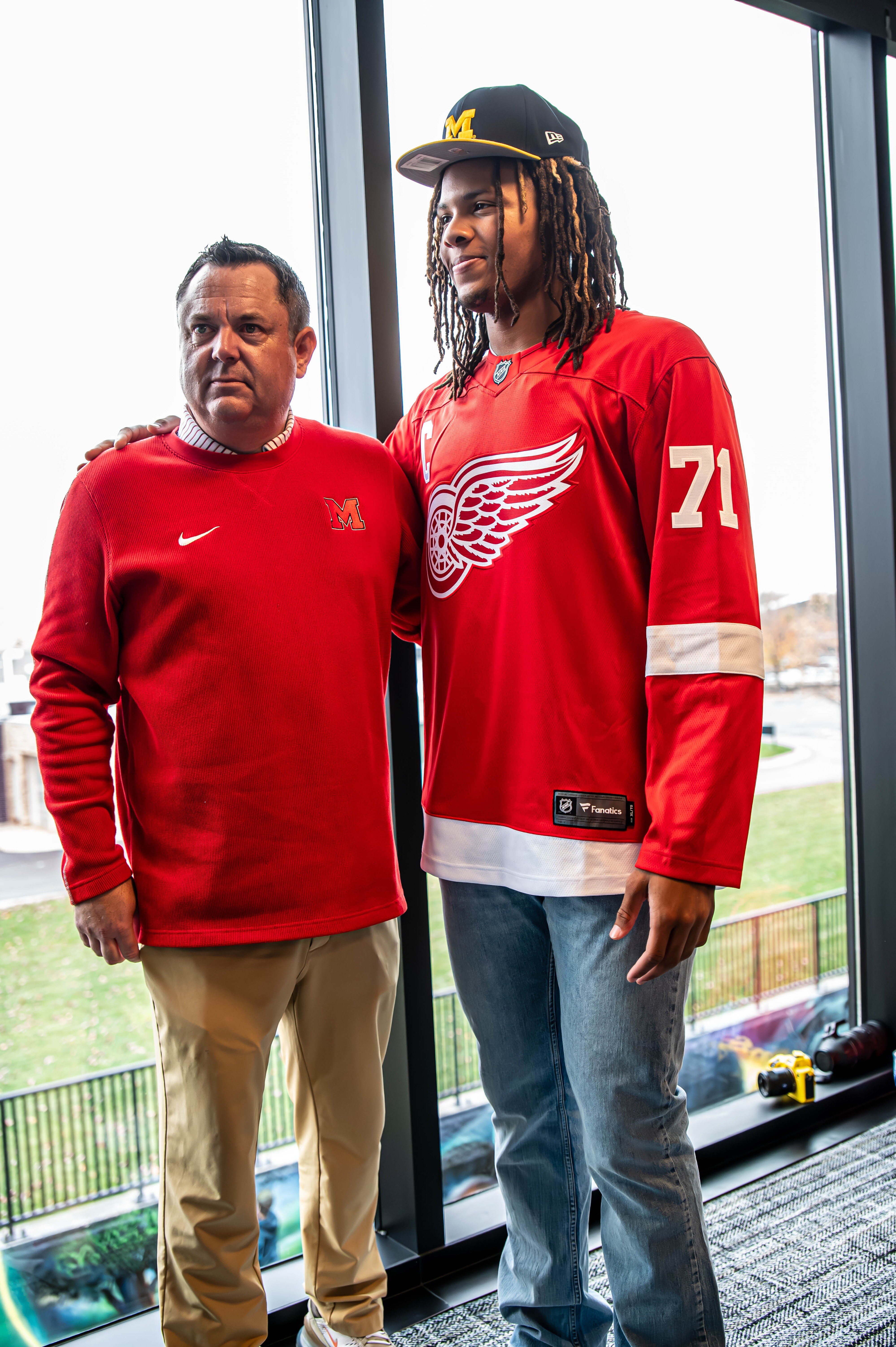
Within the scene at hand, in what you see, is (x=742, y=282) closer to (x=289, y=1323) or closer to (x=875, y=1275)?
(x=875, y=1275)

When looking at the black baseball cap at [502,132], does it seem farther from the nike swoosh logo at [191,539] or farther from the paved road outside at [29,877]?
the paved road outside at [29,877]

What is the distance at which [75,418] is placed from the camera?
1451mm

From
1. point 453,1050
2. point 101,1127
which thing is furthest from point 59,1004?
point 453,1050

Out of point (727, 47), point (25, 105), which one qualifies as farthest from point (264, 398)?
point (727, 47)

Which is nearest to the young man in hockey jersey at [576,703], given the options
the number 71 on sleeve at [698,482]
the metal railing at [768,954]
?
the number 71 on sleeve at [698,482]

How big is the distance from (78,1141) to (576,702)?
101 centimetres

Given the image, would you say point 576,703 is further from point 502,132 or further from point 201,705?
point 502,132

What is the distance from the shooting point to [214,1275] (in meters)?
1.16

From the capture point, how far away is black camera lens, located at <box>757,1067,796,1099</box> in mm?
2184

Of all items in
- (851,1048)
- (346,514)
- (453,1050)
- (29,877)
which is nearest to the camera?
(346,514)

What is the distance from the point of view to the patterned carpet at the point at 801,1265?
150cm

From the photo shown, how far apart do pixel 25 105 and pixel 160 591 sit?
803mm

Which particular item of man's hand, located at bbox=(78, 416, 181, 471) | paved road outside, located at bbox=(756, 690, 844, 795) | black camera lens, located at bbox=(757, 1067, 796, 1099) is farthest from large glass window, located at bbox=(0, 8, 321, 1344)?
paved road outside, located at bbox=(756, 690, 844, 795)

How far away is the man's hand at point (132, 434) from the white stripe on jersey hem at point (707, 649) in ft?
2.25
